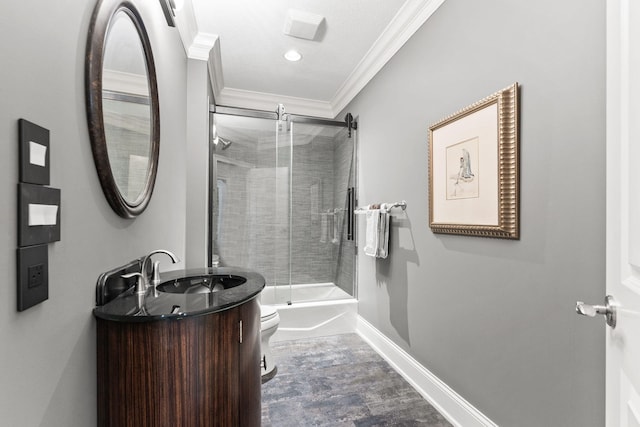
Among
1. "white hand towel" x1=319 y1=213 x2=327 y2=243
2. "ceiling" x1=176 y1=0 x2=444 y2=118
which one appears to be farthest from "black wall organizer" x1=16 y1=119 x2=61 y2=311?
"white hand towel" x1=319 y1=213 x2=327 y2=243

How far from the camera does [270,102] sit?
3.54 metres

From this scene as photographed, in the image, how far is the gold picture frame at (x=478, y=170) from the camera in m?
1.36

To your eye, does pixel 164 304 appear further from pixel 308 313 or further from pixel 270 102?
pixel 270 102

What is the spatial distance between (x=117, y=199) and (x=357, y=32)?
6.74 feet

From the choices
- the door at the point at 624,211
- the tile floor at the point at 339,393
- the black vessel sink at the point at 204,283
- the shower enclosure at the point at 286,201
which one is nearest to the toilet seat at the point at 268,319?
the tile floor at the point at 339,393

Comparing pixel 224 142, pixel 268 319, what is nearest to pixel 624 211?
pixel 268 319

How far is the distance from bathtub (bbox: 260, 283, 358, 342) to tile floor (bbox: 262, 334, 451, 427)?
1.03 feet

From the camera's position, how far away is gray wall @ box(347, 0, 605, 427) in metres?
1.08

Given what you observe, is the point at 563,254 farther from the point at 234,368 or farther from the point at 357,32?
the point at 357,32

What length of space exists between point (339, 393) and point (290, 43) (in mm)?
2623

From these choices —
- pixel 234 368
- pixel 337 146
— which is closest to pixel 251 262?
pixel 337 146

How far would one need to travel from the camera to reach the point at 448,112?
1.76m

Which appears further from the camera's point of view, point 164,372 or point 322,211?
point 322,211

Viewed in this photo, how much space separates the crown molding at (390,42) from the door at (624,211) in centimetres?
142
